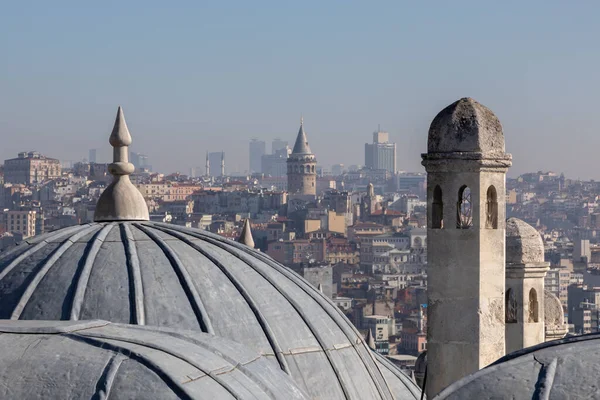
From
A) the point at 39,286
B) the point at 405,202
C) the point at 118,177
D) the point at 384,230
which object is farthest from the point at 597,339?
the point at 405,202

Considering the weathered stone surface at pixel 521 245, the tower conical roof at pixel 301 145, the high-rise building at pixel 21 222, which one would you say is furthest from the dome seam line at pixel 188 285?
the tower conical roof at pixel 301 145

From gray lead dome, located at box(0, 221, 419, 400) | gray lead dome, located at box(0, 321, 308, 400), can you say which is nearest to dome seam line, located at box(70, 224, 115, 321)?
gray lead dome, located at box(0, 221, 419, 400)

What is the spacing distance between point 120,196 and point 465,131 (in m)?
1.57

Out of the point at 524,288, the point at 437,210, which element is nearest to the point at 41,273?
the point at 437,210

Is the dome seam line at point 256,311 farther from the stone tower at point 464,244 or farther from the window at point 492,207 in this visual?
the window at point 492,207

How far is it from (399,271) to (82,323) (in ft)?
336

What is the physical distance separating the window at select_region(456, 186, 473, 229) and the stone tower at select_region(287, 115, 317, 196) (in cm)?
15112

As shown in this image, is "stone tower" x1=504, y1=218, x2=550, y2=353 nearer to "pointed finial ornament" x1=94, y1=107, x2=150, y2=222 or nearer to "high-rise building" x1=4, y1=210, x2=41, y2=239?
"pointed finial ornament" x1=94, y1=107, x2=150, y2=222

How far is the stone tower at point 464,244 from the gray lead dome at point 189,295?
2.63 feet

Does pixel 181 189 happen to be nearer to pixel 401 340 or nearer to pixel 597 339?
pixel 401 340

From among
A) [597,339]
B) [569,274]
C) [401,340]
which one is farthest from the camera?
[569,274]

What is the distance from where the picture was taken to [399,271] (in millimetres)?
105250

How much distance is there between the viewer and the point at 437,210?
6957 mm

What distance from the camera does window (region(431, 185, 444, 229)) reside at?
22.7 feet
